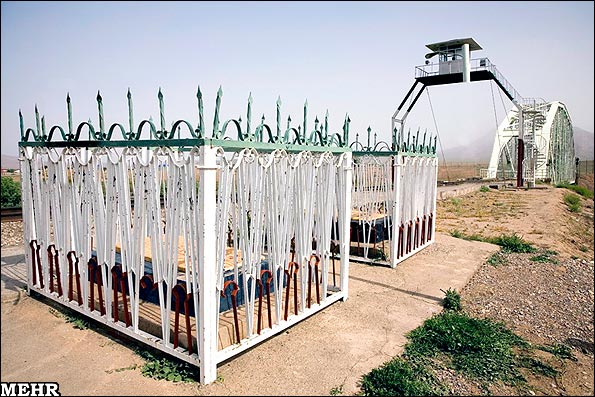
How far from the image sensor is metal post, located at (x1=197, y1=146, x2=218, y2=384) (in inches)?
141

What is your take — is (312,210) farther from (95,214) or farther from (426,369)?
(95,214)

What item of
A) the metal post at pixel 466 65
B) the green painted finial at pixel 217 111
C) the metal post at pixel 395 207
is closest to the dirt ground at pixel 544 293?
the metal post at pixel 395 207

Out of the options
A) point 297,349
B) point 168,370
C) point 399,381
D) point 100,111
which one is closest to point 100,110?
point 100,111

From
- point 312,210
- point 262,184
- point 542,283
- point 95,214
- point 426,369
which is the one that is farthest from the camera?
point 542,283

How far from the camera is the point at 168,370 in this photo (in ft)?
12.9

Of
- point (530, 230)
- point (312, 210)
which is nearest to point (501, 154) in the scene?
point (530, 230)

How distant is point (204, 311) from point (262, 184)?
1421 millimetres

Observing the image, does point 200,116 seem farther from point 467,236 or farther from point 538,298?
point 467,236

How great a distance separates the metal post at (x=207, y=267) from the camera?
141 inches

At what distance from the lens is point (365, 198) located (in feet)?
28.4

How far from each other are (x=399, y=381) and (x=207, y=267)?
2019mm

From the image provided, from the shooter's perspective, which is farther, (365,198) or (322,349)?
(365,198)

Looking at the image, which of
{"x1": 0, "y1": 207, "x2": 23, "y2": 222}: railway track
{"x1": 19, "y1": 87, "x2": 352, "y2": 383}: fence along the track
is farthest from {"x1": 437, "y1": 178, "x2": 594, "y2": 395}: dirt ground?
{"x1": 0, "y1": 207, "x2": 23, "y2": 222}: railway track

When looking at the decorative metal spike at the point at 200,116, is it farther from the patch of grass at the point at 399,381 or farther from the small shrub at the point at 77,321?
the small shrub at the point at 77,321
